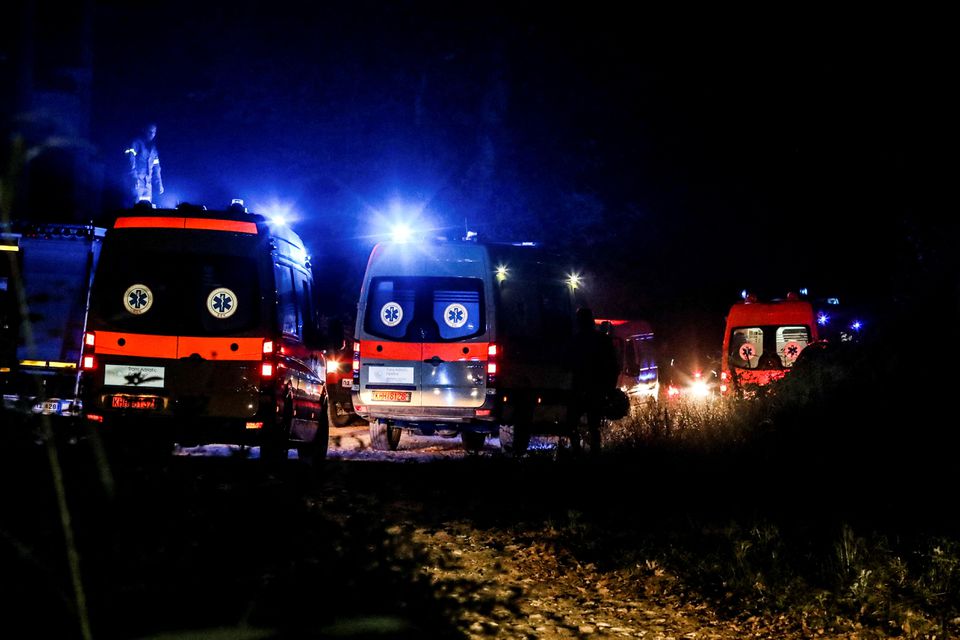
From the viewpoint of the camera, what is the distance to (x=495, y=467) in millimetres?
9750

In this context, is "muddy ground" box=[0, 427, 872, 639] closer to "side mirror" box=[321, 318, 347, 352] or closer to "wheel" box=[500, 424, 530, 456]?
"side mirror" box=[321, 318, 347, 352]

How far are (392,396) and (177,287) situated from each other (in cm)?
379

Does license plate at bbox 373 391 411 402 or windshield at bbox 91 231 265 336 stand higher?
windshield at bbox 91 231 265 336

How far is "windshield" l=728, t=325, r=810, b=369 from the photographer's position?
1633 cm

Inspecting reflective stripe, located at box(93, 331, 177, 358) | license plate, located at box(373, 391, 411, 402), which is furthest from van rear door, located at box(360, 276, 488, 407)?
reflective stripe, located at box(93, 331, 177, 358)

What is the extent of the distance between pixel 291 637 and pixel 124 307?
5.52 metres

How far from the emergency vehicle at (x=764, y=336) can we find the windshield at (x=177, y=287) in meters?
9.63

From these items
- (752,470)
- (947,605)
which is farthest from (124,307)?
(947,605)

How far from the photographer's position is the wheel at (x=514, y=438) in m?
11.8

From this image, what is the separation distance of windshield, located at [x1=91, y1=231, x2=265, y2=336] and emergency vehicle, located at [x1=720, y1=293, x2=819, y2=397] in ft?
31.6

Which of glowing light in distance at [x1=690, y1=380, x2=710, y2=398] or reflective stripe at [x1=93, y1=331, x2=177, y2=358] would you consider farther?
glowing light in distance at [x1=690, y1=380, x2=710, y2=398]

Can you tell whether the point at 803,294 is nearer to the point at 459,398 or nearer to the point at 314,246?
the point at 459,398

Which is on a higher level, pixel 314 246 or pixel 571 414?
pixel 314 246

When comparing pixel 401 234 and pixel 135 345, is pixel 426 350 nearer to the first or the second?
pixel 401 234
